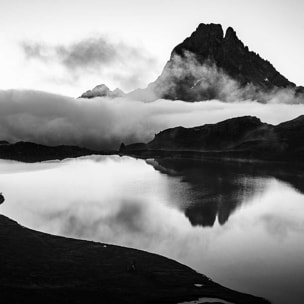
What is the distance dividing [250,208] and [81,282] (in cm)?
8654

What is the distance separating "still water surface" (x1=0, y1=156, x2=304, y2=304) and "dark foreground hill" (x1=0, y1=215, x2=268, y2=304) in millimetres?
5668

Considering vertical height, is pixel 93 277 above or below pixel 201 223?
above

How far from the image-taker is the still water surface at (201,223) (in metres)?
60.6

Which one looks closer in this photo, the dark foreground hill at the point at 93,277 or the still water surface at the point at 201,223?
the dark foreground hill at the point at 93,277

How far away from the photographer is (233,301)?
158 feet

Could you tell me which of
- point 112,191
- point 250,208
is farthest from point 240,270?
point 112,191

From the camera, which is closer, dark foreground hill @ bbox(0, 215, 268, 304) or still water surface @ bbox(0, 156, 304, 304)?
dark foreground hill @ bbox(0, 215, 268, 304)

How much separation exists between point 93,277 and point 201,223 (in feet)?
165

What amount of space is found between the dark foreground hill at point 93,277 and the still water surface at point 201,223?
567cm

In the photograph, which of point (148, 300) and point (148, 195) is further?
point (148, 195)

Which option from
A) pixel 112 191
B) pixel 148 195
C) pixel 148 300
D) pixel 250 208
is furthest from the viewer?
pixel 112 191

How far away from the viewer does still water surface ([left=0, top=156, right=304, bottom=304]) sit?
60.6 metres

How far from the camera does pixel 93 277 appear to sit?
176 ft

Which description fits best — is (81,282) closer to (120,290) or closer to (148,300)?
(120,290)
